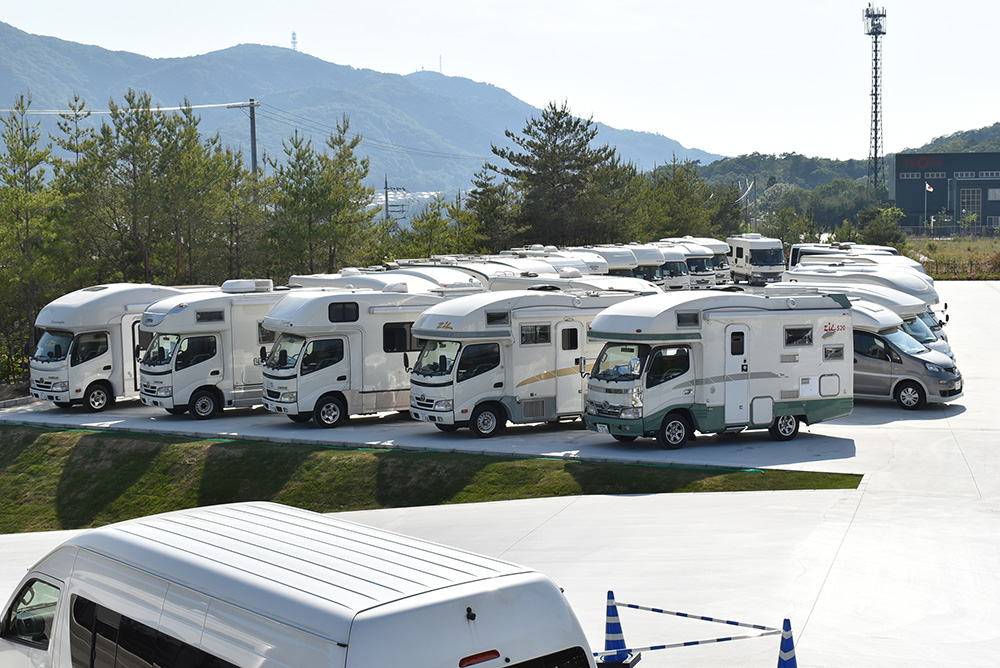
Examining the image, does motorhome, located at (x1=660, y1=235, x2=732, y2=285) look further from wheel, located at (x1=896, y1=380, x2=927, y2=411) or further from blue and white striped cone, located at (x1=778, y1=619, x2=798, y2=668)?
blue and white striped cone, located at (x1=778, y1=619, x2=798, y2=668)

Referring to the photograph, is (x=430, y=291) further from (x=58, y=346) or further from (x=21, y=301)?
(x=21, y=301)

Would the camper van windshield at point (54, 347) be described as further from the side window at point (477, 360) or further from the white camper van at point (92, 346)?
the side window at point (477, 360)

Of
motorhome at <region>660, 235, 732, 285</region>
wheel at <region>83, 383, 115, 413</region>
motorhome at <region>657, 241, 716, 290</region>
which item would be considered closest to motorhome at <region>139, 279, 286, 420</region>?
wheel at <region>83, 383, 115, 413</region>

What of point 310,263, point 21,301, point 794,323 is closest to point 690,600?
point 794,323

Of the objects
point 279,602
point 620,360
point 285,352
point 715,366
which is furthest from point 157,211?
point 279,602

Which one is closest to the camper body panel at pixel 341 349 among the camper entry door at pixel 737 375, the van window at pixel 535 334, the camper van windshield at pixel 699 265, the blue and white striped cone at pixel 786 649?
the van window at pixel 535 334

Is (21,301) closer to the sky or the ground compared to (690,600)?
closer to the sky

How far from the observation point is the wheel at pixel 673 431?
63.1 feet

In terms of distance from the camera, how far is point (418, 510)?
16719 millimetres

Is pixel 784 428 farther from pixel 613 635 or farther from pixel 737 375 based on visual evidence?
pixel 613 635

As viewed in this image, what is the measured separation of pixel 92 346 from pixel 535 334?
456 inches

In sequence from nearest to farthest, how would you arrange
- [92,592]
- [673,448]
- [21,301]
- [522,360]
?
[92,592], [673,448], [522,360], [21,301]

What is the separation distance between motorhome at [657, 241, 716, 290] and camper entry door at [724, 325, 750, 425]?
105 ft

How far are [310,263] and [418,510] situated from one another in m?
26.1
